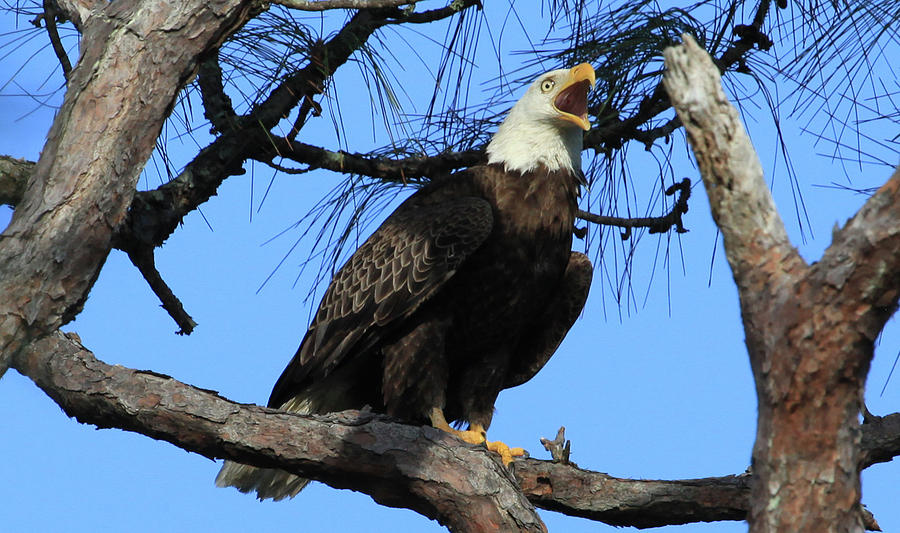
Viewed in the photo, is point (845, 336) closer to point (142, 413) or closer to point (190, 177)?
point (142, 413)

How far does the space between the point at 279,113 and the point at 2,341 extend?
1444 millimetres

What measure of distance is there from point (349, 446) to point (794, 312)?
1.67 metres

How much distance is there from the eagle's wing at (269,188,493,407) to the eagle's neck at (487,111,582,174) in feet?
0.87

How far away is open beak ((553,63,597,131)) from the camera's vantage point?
11.8 feet

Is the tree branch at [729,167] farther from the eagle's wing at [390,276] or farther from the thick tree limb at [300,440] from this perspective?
the eagle's wing at [390,276]

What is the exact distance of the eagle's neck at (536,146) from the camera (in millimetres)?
3865

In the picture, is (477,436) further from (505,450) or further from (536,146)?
(536,146)

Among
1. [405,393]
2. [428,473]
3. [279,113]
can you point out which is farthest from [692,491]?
[279,113]

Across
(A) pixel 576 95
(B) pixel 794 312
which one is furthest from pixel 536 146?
(B) pixel 794 312

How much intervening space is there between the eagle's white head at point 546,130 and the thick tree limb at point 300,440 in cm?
125

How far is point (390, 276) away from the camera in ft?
12.0

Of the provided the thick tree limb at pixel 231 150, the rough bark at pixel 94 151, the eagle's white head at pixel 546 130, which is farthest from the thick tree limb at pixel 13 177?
the eagle's white head at pixel 546 130

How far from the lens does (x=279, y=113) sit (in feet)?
11.1

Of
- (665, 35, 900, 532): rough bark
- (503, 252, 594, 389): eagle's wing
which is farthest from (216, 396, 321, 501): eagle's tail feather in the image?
(665, 35, 900, 532): rough bark
